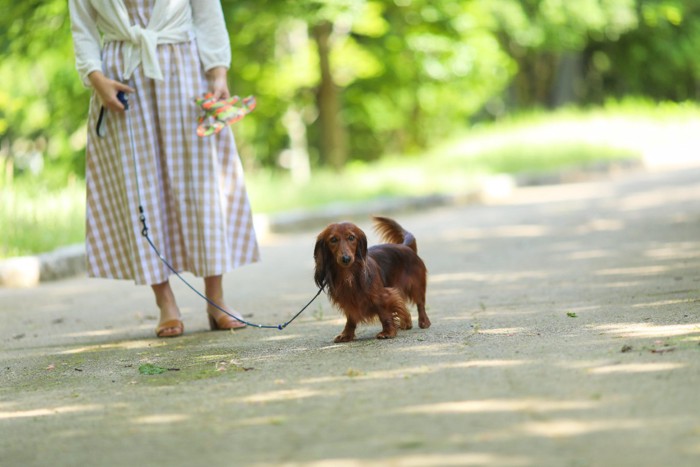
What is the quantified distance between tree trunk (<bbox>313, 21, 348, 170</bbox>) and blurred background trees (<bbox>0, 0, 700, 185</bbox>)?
0.02m

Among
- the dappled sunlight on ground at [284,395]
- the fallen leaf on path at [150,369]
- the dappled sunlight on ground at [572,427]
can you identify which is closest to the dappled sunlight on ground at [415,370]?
the dappled sunlight on ground at [284,395]

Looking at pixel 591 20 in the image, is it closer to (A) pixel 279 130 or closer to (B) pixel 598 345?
(A) pixel 279 130

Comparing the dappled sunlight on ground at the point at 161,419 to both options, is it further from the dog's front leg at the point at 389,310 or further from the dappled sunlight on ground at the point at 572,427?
the dog's front leg at the point at 389,310

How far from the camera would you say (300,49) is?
2330 cm

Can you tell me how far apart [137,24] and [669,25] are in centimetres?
2702

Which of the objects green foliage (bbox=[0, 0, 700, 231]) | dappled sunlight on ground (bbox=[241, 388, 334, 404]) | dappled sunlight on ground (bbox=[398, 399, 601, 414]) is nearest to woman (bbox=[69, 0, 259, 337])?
dappled sunlight on ground (bbox=[241, 388, 334, 404])

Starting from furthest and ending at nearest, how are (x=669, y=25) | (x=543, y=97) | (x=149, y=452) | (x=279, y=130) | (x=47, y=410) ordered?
(x=543, y=97), (x=669, y=25), (x=279, y=130), (x=47, y=410), (x=149, y=452)

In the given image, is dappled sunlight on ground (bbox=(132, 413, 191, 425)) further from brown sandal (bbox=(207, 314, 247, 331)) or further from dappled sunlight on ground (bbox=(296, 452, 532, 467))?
brown sandal (bbox=(207, 314, 247, 331))

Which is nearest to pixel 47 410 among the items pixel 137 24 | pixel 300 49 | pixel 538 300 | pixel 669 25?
pixel 137 24

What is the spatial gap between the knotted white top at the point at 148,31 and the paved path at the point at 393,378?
Result: 142 centimetres

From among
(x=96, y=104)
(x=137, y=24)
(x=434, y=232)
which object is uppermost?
(x=137, y=24)

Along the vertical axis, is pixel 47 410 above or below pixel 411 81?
below

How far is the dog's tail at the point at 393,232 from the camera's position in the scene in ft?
19.0

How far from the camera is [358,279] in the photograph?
16.3 ft
